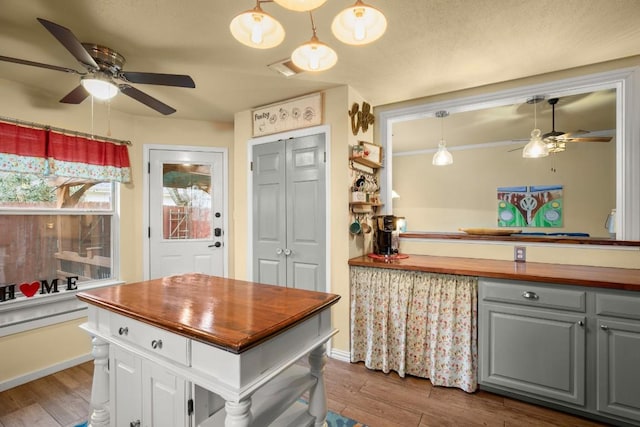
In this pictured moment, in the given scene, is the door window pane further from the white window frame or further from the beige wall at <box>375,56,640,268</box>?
the beige wall at <box>375,56,640,268</box>

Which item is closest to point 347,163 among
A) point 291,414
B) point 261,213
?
point 261,213

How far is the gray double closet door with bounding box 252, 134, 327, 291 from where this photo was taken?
2717 millimetres

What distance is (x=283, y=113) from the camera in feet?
9.53

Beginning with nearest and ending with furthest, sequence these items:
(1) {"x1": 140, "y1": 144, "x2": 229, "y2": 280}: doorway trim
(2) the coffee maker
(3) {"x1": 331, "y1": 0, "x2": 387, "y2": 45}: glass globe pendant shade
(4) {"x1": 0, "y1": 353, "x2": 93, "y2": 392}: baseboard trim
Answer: (3) {"x1": 331, "y1": 0, "x2": 387, "y2": 45}: glass globe pendant shade
(4) {"x1": 0, "y1": 353, "x2": 93, "y2": 392}: baseboard trim
(2) the coffee maker
(1) {"x1": 140, "y1": 144, "x2": 229, "y2": 280}: doorway trim

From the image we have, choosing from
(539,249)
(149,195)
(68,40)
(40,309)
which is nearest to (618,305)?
(539,249)

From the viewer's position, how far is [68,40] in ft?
4.55

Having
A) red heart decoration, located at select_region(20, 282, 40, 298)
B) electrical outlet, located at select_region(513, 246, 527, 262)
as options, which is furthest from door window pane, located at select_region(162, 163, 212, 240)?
electrical outlet, located at select_region(513, 246, 527, 262)

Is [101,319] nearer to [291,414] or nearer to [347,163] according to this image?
[291,414]

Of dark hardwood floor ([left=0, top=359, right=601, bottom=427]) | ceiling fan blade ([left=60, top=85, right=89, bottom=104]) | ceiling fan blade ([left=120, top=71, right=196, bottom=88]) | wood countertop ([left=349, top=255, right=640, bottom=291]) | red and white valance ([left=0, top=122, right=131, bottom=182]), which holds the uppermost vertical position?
ceiling fan blade ([left=120, top=71, right=196, bottom=88])

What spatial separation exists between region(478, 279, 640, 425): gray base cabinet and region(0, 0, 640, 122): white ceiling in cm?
160

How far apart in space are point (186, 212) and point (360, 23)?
299 cm

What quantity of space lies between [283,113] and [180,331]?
2.33m

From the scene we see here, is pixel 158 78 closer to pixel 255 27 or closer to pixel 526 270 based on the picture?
pixel 255 27

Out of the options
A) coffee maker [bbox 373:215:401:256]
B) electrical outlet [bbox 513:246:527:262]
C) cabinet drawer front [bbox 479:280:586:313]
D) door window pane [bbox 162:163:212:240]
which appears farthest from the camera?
door window pane [bbox 162:163:212:240]
